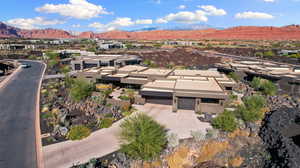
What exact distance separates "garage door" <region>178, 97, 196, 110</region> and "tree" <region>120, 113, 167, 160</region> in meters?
10.5

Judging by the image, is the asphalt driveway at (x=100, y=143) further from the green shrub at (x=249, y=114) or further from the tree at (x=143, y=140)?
the green shrub at (x=249, y=114)

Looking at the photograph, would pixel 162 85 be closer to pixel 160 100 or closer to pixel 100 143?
pixel 160 100

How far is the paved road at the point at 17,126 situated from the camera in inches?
658

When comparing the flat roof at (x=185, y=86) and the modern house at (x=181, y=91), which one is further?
the flat roof at (x=185, y=86)

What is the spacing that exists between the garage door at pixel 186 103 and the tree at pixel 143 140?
10541 millimetres

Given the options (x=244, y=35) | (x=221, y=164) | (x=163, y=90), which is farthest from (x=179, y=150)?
(x=244, y=35)

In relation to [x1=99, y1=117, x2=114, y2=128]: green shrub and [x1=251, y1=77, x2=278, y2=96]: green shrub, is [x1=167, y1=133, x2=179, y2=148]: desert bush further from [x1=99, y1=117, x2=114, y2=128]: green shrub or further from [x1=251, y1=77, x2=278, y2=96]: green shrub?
[x1=251, y1=77, x2=278, y2=96]: green shrub

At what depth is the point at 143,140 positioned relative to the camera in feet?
54.6

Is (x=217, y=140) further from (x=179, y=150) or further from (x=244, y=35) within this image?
(x=244, y=35)

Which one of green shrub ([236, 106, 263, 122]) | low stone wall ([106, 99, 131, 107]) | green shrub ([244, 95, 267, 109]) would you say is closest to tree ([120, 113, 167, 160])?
low stone wall ([106, 99, 131, 107])

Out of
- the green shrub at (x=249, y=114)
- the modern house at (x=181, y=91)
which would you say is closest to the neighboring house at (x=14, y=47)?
the modern house at (x=181, y=91)

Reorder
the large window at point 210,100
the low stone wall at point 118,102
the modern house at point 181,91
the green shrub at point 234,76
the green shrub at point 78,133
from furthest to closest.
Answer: the green shrub at point 234,76 → the low stone wall at point 118,102 → the large window at point 210,100 → the modern house at point 181,91 → the green shrub at point 78,133

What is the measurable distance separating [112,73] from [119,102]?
12.5 m

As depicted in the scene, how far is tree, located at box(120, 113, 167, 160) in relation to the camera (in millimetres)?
16562
